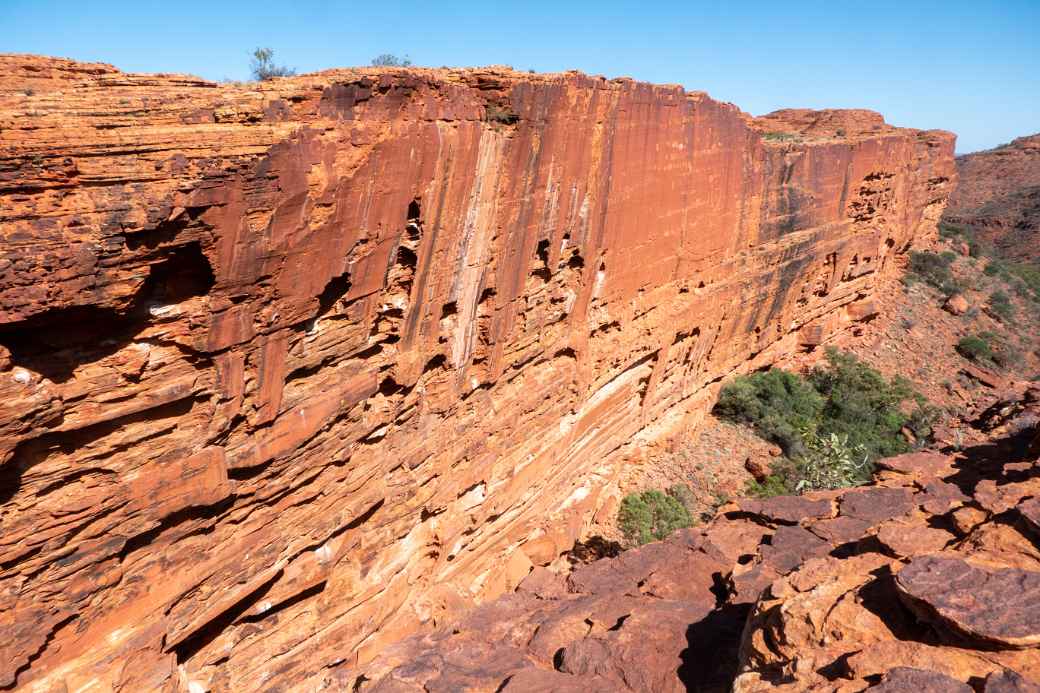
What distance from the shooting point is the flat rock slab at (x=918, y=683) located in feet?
12.1

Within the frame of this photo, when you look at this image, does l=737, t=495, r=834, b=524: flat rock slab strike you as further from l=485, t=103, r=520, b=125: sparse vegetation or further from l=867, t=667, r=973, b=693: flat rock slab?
l=485, t=103, r=520, b=125: sparse vegetation

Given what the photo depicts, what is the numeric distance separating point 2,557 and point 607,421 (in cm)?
881

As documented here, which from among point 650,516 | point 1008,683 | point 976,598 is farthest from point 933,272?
point 1008,683

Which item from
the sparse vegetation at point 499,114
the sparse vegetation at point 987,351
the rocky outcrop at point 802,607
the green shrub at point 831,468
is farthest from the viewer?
the sparse vegetation at point 987,351

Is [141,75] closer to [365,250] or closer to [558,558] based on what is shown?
[365,250]

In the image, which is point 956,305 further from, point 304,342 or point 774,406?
point 304,342

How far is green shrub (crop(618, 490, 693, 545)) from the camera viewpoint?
1126 centimetres

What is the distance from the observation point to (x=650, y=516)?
1162 centimetres

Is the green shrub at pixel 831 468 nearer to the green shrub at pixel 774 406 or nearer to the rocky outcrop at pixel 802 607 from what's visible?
the green shrub at pixel 774 406

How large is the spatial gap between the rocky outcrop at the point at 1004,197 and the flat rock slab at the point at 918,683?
40.3 meters

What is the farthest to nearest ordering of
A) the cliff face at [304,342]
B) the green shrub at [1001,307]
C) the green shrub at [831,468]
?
the green shrub at [1001,307] → the green shrub at [831,468] → the cliff face at [304,342]

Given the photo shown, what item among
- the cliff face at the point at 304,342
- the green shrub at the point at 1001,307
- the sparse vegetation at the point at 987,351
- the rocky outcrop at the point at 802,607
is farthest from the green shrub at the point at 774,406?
the green shrub at the point at 1001,307

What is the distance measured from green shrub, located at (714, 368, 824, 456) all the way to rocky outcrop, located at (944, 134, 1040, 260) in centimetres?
2835

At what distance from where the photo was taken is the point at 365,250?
6.48 meters
